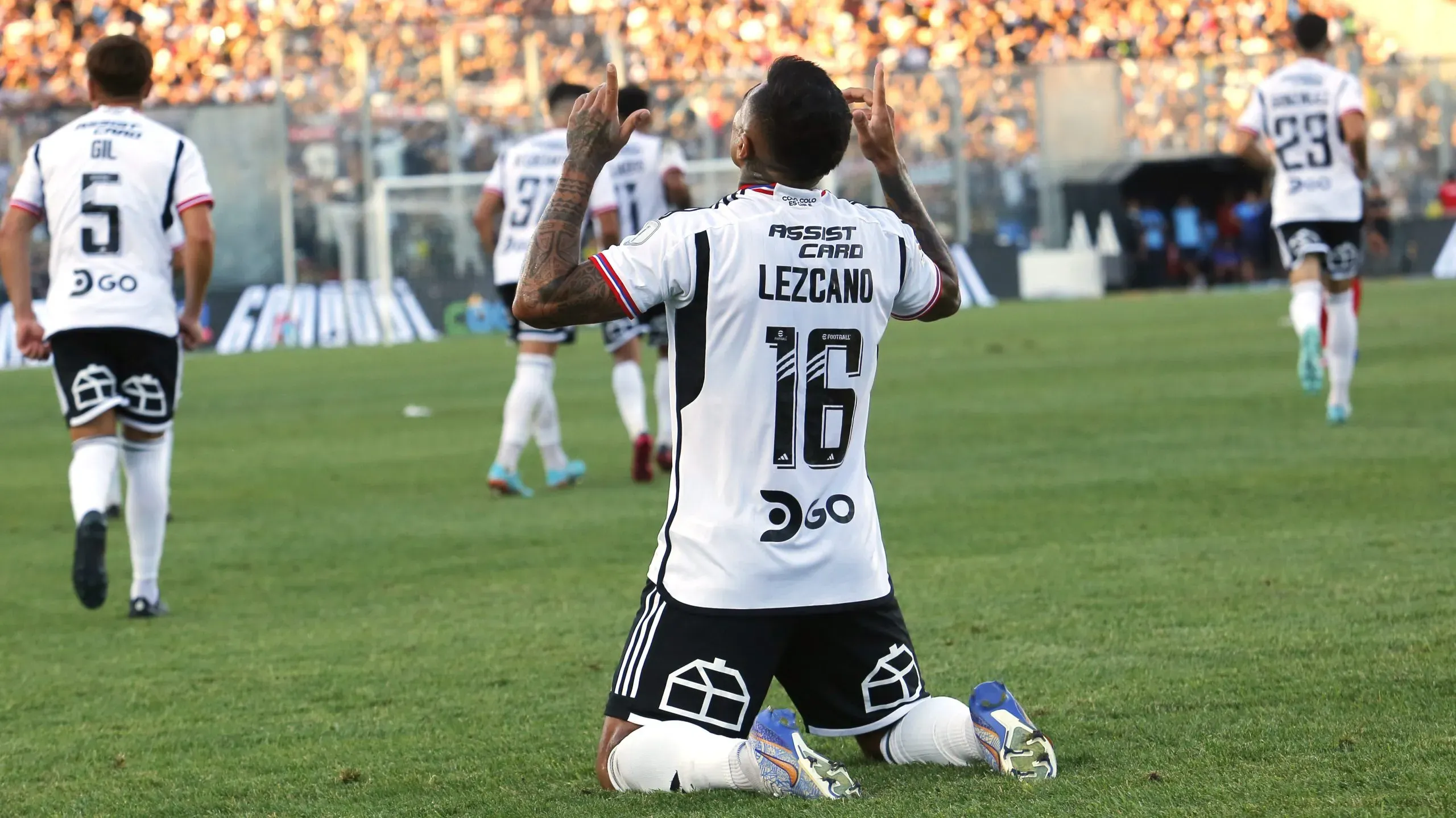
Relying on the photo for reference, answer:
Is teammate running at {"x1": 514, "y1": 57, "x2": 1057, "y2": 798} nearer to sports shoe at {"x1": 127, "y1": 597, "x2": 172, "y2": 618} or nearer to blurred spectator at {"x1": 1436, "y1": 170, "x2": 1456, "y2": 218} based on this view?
sports shoe at {"x1": 127, "y1": 597, "x2": 172, "y2": 618}

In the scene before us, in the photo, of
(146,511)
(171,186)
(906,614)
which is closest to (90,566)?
(146,511)

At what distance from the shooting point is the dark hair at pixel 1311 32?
10438 mm

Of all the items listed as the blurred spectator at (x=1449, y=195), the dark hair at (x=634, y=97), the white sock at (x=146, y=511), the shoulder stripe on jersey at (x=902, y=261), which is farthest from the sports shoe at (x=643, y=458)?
the blurred spectator at (x=1449, y=195)

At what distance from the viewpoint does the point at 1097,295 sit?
28.1 metres

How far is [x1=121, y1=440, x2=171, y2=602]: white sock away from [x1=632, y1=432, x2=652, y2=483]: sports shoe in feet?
11.0

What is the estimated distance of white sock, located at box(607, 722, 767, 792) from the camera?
3.50 m

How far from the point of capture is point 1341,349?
10492 mm

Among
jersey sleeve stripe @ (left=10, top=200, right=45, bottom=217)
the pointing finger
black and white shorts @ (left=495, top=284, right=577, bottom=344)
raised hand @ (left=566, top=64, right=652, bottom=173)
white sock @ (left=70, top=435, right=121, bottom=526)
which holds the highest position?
the pointing finger

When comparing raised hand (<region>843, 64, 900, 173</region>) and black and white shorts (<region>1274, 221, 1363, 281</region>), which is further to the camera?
black and white shorts (<region>1274, 221, 1363, 281</region>)

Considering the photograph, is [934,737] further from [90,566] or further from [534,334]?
[534,334]

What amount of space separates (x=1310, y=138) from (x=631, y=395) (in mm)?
4166

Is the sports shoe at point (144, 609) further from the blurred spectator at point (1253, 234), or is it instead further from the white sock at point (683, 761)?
the blurred spectator at point (1253, 234)

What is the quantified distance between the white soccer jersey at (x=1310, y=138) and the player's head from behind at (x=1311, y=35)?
0.28 feet

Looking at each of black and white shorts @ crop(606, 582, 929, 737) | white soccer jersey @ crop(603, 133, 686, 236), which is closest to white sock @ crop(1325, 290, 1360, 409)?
white soccer jersey @ crop(603, 133, 686, 236)
